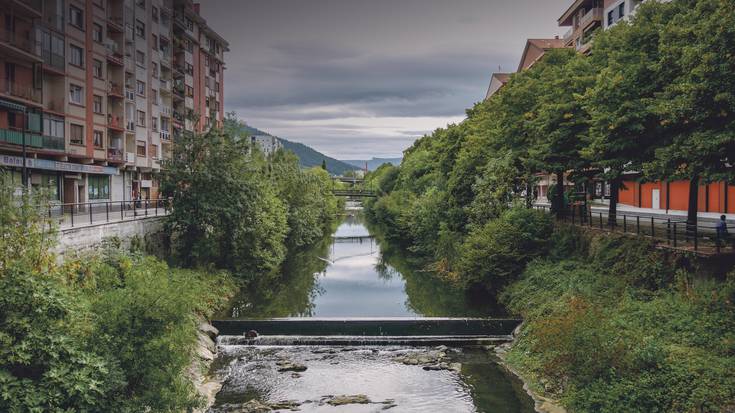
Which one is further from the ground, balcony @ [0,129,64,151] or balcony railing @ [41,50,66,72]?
balcony railing @ [41,50,66,72]

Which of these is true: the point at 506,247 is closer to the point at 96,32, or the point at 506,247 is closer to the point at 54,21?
the point at 54,21

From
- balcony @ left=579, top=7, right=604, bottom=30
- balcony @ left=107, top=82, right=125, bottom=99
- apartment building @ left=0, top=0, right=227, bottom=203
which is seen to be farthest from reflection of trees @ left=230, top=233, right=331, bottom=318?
balcony @ left=579, top=7, right=604, bottom=30

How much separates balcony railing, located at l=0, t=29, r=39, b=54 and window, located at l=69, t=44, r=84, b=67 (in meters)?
4.23

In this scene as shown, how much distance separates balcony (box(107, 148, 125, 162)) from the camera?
169 ft

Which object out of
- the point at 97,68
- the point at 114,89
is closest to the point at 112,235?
the point at 97,68

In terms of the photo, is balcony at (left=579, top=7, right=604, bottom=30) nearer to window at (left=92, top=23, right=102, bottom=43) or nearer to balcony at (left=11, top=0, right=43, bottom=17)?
window at (left=92, top=23, right=102, bottom=43)

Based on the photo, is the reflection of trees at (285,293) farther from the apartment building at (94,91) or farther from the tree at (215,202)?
the apartment building at (94,91)

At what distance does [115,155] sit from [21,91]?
44.0 feet

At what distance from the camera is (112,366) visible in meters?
14.7

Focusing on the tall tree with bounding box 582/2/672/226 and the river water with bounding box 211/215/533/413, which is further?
the tall tree with bounding box 582/2/672/226

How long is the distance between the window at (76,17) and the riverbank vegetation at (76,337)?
114ft

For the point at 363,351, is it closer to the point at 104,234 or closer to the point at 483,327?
the point at 483,327

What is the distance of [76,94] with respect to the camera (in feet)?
151

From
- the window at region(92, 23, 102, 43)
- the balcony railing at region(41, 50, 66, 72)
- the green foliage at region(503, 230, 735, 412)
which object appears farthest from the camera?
the window at region(92, 23, 102, 43)
